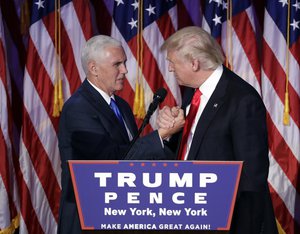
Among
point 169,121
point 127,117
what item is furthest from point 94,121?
point 169,121

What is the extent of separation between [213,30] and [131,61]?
605 mm

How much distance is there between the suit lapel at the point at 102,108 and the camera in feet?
8.92

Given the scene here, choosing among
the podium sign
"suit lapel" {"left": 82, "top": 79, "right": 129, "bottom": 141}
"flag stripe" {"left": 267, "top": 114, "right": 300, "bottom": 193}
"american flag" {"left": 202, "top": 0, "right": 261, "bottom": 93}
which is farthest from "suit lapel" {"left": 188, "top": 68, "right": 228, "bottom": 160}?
"flag stripe" {"left": 267, "top": 114, "right": 300, "bottom": 193}

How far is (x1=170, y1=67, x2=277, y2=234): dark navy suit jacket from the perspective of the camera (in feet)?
6.51

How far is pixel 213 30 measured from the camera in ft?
13.7

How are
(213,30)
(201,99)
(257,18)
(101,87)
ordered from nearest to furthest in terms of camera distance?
(201,99)
(101,87)
(213,30)
(257,18)

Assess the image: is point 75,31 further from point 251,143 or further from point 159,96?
point 251,143

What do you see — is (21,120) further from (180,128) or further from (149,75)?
(180,128)

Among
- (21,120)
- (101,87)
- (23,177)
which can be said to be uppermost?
(101,87)

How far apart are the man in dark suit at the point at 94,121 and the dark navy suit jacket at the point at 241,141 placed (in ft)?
1.59

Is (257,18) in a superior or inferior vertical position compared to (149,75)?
superior

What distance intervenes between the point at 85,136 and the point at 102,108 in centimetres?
17

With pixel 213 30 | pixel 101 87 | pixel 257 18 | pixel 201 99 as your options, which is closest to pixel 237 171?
pixel 201 99

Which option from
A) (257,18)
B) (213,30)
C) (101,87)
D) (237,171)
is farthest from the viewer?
(257,18)
